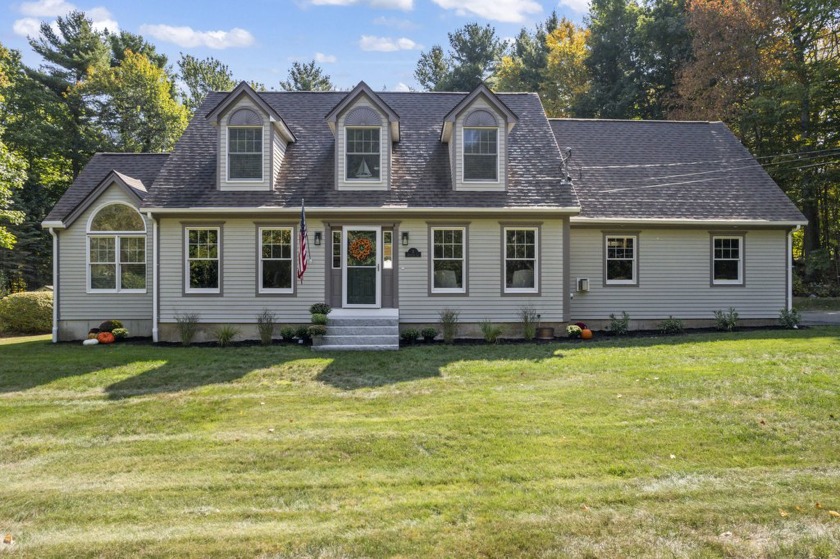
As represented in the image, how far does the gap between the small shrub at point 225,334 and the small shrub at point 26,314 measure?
25.0 ft

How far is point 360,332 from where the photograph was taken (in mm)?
12195

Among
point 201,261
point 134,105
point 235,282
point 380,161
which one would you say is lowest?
point 235,282

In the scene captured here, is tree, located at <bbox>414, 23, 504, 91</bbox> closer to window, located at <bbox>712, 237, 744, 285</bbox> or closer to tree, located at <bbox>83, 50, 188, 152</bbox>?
tree, located at <bbox>83, 50, 188, 152</bbox>

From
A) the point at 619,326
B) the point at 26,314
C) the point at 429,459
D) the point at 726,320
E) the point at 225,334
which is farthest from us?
the point at 26,314

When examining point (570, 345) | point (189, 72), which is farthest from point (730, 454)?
point (189, 72)

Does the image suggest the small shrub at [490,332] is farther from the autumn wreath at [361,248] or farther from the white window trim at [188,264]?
the white window trim at [188,264]

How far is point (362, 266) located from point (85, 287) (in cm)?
758

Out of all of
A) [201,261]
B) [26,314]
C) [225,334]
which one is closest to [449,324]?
[225,334]

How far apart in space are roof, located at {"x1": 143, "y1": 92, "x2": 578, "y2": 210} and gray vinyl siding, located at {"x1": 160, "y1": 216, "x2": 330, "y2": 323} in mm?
579

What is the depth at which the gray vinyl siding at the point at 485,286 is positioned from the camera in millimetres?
13289

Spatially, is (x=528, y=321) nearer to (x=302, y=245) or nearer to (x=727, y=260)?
(x=302, y=245)

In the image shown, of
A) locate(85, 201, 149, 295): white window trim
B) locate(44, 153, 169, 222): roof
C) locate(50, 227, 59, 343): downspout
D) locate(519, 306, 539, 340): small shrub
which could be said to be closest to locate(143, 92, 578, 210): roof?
locate(85, 201, 149, 295): white window trim

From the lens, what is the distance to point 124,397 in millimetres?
8016

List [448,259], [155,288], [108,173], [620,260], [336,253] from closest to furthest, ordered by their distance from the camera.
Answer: [155,288]
[448,259]
[336,253]
[108,173]
[620,260]
